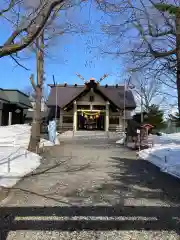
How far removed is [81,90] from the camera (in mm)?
31562

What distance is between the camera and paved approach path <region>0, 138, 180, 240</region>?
12.0 feet

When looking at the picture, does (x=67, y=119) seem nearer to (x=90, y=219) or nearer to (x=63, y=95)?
(x=63, y=95)

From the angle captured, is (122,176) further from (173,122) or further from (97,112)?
(173,122)

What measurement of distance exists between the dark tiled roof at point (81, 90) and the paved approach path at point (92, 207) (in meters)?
24.4

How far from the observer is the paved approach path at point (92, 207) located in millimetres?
3662

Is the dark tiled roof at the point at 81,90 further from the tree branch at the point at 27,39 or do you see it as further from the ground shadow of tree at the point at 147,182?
the tree branch at the point at 27,39

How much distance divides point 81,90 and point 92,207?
89.3 ft

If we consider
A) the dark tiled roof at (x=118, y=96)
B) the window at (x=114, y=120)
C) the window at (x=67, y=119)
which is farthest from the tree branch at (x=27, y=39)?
the window at (x=114, y=120)

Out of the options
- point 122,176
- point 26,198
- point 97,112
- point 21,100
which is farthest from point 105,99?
point 26,198

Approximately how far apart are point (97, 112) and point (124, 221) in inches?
1077

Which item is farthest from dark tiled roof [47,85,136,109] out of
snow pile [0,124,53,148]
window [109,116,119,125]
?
snow pile [0,124,53,148]

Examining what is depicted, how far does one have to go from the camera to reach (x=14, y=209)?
4.65 m

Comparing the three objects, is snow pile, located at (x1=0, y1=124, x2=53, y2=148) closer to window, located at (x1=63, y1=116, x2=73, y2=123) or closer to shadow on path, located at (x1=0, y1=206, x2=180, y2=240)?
shadow on path, located at (x1=0, y1=206, x2=180, y2=240)

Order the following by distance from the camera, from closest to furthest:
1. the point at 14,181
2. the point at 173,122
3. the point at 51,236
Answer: the point at 51,236
the point at 14,181
the point at 173,122
